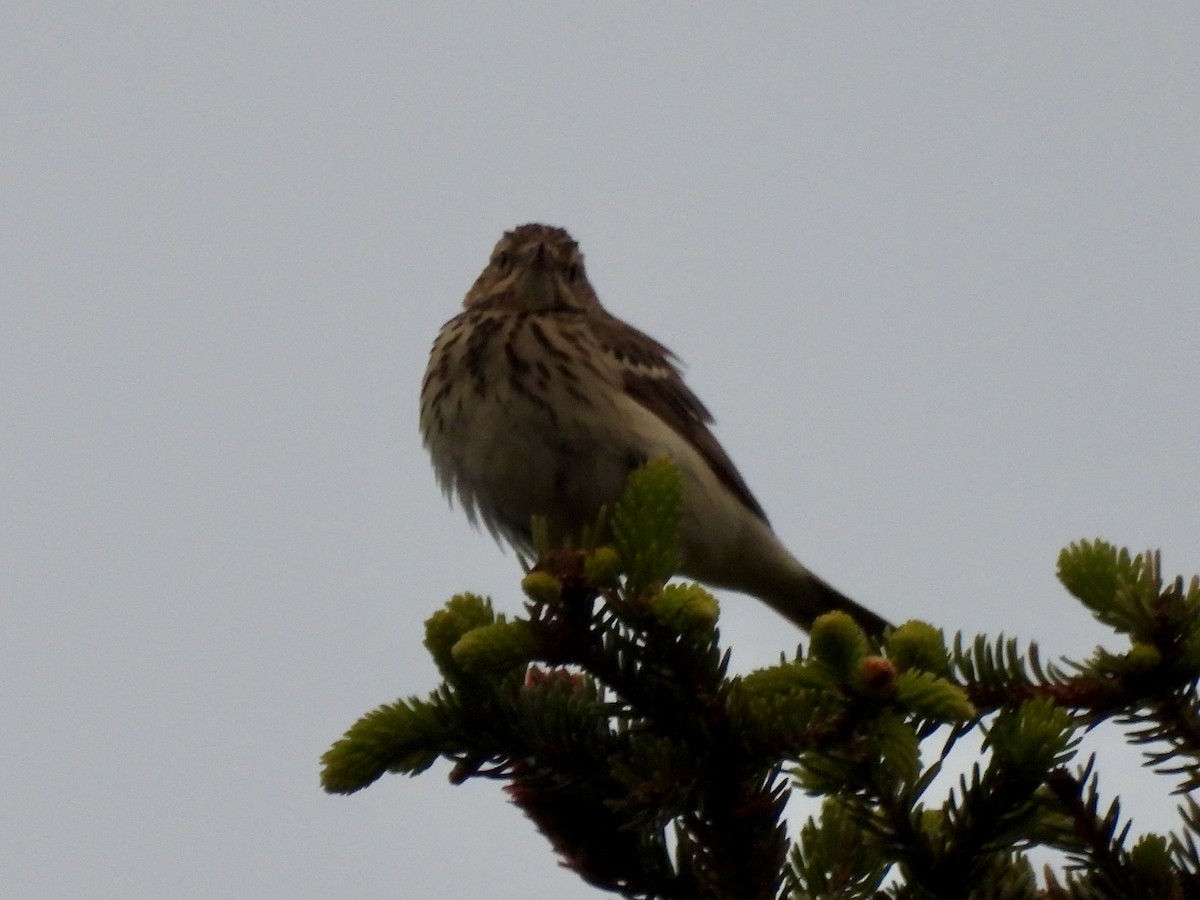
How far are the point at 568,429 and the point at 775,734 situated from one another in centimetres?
360

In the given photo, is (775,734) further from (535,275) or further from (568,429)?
(535,275)

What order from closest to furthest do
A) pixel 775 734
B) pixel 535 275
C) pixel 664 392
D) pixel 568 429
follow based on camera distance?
pixel 775 734
pixel 568 429
pixel 664 392
pixel 535 275

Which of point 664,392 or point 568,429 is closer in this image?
point 568,429

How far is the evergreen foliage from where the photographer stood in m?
2.66

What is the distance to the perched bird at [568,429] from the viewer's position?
20.6 feet

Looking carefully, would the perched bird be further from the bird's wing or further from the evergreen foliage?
the evergreen foliage

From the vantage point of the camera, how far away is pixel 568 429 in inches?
248

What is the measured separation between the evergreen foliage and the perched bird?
8.69ft

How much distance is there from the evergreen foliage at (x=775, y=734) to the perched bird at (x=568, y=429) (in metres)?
2.65

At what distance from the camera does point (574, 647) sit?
308 centimetres

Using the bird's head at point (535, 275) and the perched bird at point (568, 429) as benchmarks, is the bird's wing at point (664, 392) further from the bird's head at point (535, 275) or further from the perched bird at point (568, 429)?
the bird's head at point (535, 275)

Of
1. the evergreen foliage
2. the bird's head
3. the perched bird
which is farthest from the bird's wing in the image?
the evergreen foliage

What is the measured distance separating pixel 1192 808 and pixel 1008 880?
38cm

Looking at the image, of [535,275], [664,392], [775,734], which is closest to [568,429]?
[664,392]
